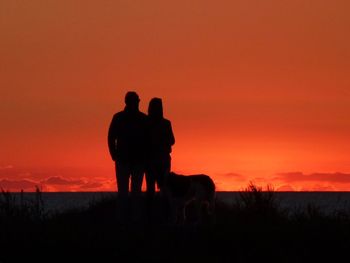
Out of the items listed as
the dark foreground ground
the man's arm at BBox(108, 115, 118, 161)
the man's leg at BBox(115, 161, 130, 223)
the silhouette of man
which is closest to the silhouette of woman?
the silhouette of man

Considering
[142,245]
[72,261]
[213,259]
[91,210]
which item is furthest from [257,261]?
[91,210]

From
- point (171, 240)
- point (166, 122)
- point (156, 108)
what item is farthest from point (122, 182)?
point (171, 240)

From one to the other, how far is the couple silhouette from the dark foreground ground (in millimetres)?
892

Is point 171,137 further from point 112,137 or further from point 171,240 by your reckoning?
point 171,240

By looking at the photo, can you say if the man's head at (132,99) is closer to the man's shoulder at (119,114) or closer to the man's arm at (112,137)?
the man's shoulder at (119,114)

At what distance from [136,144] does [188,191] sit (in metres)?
1.82

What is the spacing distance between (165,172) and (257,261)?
4205 mm

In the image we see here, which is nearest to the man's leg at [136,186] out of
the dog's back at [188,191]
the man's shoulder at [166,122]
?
the dog's back at [188,191]

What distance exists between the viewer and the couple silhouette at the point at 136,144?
56.4 ft

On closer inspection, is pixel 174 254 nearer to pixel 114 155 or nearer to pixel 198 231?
pixel 198 231

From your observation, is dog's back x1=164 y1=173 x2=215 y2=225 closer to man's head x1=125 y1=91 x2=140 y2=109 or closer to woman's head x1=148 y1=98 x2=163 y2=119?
woman's head x1=148 y1=98 x2=163 y2=119

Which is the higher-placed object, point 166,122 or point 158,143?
point 166,122

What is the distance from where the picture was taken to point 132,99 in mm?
17109

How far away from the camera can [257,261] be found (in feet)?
46.7
